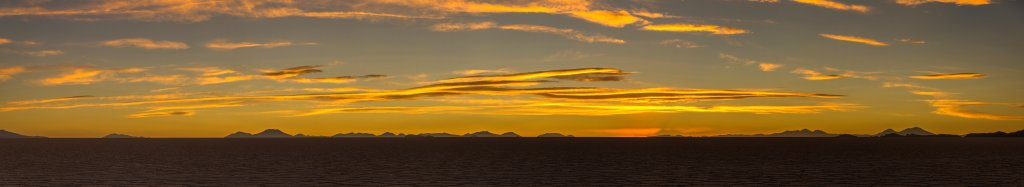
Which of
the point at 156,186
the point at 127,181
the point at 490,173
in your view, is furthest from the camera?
the point at 490,173

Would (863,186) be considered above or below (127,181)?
below

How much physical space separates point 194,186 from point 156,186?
2556 millimetres

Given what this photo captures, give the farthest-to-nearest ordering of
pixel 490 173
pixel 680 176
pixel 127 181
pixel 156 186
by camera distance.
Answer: pixel 490 173, pixel 680 176, pixel 127 181, pixel 156 186

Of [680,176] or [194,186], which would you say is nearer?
[194,186]

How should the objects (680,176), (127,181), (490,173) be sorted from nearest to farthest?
(127,181)
(680,176)
(490,173)

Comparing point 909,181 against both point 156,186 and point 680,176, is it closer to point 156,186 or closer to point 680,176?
point 680,176

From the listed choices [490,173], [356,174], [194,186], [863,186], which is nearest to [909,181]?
[863,186]

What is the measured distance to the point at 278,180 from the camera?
75438 mm

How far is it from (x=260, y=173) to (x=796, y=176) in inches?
1878

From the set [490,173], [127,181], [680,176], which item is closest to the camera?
[127,181]

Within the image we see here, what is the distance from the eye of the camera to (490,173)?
8700cm

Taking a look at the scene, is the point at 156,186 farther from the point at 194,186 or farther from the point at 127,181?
the point at 127,181

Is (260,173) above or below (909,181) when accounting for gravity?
above

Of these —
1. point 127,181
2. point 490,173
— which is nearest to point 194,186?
point 127,181
